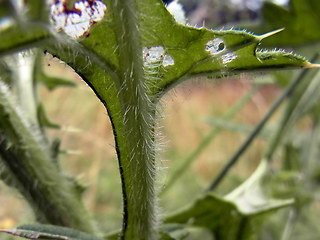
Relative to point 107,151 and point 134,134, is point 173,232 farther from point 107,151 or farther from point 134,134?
point 107,151

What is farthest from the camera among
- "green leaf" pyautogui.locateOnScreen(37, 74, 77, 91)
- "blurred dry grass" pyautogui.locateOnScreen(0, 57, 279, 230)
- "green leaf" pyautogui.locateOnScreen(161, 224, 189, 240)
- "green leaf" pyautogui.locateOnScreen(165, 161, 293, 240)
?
"blurred dry grass" pyautogui.locateOnScreen(0, 57, 279, 230)

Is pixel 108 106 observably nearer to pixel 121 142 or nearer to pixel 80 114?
pixel 121 142

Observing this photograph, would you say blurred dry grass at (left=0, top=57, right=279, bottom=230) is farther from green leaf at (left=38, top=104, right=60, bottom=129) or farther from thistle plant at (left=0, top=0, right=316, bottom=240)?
thistle plant at (left=0, top=0, right=316, bottom=240)

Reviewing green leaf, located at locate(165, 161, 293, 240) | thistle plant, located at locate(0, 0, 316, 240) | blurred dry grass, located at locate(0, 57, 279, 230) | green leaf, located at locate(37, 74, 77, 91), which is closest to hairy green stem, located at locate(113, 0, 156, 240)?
thistle plant, located at locate(0, 0, 316, 240)

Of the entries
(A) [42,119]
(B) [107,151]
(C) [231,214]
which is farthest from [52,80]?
(B) [107,151]

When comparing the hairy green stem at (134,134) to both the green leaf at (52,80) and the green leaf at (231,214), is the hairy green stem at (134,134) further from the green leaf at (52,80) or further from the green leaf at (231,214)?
the green leaf at (52,80)

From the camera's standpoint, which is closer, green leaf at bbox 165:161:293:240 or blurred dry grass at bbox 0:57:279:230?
green leaf at bbox 165:161:293:240

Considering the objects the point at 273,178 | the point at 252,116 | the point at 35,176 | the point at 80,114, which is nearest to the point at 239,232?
the point at 273,178
